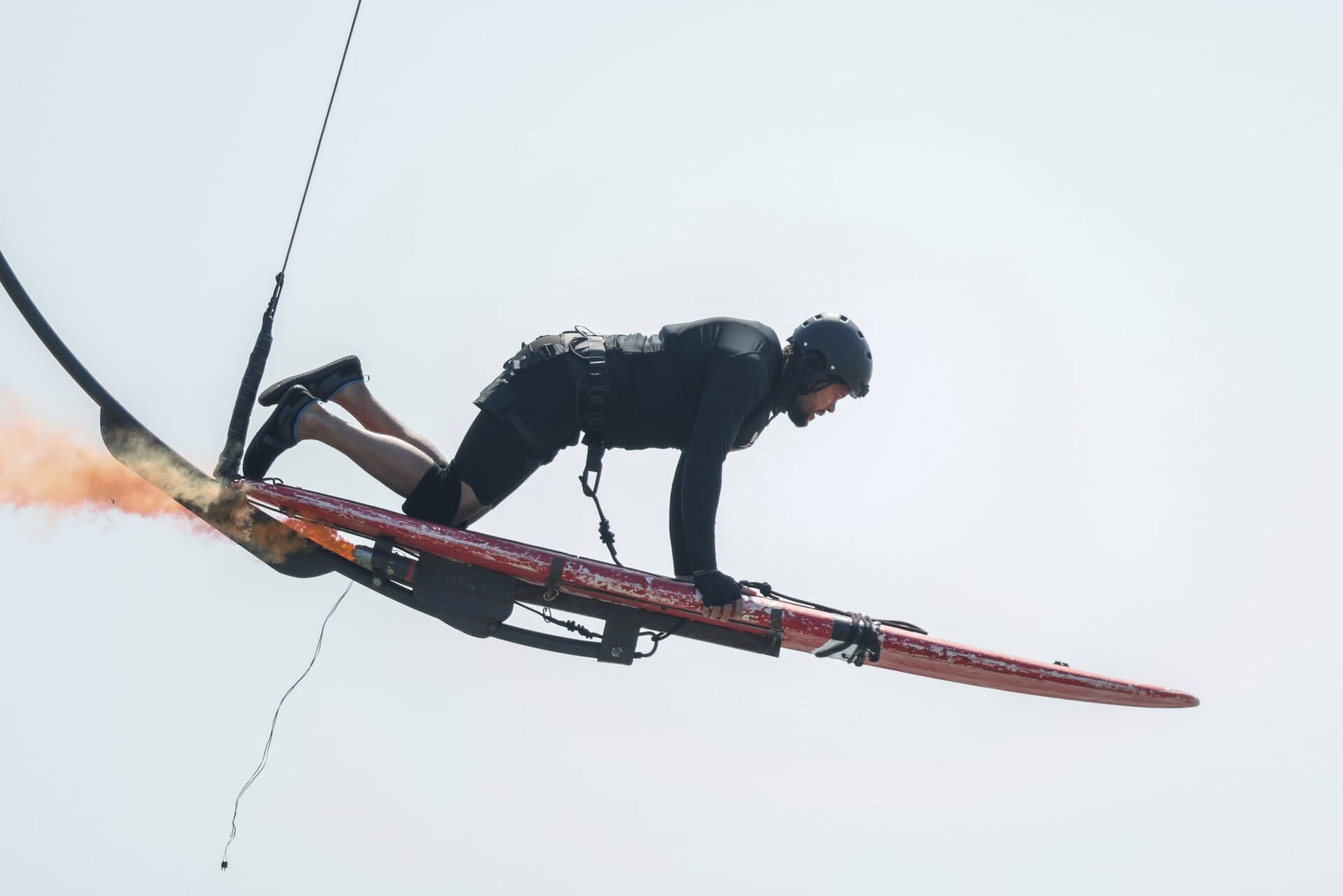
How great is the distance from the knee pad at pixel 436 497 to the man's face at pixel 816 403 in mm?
2101

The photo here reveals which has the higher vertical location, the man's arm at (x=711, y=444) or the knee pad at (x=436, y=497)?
the man's arm at (x=711, y=444)

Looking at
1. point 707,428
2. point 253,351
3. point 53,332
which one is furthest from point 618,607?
point 53,332

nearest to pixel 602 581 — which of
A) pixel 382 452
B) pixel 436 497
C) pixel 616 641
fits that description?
pixel 616 641

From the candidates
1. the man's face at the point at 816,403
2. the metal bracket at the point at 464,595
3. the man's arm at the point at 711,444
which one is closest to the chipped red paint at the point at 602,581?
the metal bracket at the point at 464,595

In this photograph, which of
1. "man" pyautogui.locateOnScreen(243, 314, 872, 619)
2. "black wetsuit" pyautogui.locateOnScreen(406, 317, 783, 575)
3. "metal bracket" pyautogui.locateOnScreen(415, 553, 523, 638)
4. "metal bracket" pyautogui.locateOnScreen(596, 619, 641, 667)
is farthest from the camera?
"metal bracket" pyautogui.locateOnScreen(596, 619, 641, 667)

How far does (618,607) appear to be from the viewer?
9.34 meters

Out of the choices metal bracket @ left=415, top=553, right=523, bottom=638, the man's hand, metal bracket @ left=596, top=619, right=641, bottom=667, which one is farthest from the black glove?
metal bracket @ left=415, top=553, right=523, bottom=638

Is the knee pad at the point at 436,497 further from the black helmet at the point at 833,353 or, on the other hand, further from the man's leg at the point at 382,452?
the black helmet at the point at 833,353

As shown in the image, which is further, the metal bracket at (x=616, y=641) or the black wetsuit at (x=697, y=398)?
the metal bracket at (x=616, y=641)

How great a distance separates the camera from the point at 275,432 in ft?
29.0

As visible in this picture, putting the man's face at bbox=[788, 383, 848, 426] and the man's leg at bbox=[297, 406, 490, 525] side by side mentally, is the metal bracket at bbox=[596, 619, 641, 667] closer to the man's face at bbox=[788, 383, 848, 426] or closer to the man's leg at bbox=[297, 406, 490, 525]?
the man's leg at bbox=[297, 406, 490, 525]

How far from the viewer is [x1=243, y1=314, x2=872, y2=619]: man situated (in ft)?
29.1

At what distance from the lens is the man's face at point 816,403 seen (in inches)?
376

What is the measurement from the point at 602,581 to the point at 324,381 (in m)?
2.01
